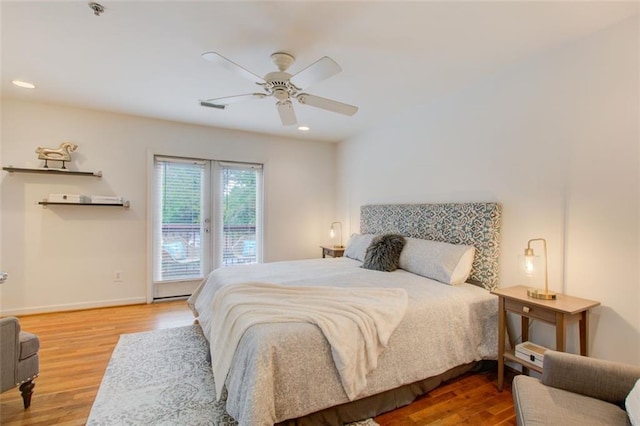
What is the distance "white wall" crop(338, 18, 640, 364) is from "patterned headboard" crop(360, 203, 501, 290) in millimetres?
104

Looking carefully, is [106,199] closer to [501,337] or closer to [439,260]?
[439,260]

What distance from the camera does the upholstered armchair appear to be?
1.69 meters

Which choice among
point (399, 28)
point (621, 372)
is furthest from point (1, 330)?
point (621, 372)

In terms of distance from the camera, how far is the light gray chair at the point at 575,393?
1.20 meters

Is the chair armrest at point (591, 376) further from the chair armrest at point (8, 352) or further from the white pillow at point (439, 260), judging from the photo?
the chair armrest at point (8, 352)

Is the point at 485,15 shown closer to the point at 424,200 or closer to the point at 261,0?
the point at 261,0

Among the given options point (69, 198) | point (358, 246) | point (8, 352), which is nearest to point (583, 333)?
point (358, 246)

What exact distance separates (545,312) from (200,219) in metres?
4.09

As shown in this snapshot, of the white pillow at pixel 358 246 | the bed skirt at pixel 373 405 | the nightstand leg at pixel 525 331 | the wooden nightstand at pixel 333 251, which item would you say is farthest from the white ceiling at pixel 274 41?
the bed skirt at pixel 373 405

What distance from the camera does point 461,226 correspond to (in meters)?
2.80

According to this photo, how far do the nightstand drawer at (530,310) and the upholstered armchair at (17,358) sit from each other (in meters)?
3.15

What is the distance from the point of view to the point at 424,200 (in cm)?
335

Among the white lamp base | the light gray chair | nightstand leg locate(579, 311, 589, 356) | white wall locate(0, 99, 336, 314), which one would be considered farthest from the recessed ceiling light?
nightstand leg locate(579, 311, 589, 356)

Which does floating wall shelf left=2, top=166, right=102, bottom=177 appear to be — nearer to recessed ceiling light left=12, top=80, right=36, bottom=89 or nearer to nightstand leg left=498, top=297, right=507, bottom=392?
recessed ceiling light left=12, top=80, right=36, bottom=89
